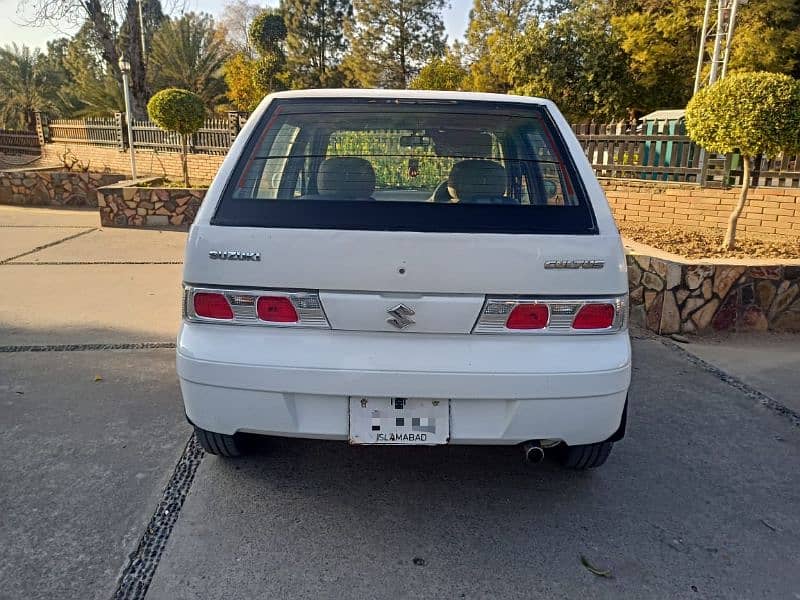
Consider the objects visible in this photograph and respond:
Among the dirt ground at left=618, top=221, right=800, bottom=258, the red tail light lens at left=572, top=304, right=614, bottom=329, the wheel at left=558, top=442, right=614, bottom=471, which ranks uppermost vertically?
the red tail light lens at left=572, top=304, right=614, bottom=329

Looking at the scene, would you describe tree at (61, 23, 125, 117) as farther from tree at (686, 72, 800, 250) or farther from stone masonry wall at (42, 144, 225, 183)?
tree at (686, 72, 800, 250)

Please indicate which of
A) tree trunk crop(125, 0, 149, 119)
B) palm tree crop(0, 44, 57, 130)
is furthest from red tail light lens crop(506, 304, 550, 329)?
palm tree crop(0, 44, 57, 130)

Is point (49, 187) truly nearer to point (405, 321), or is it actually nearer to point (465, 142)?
point (465, 142)

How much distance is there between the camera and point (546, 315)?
87.4 inches

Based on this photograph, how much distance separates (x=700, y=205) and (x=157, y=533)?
7.72m

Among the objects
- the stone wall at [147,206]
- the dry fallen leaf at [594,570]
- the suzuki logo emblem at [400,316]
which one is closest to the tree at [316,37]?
the stone wall at [147,206]

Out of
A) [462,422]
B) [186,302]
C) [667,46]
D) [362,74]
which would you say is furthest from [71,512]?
[362,74]

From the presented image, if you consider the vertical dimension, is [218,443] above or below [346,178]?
below

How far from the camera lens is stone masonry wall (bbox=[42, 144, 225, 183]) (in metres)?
15.8

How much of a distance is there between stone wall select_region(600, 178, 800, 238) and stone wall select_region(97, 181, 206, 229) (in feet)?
20.9

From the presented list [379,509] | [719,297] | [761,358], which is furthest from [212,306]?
[719,297]

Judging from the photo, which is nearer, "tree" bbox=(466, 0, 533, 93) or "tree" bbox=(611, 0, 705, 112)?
"tree" bbox=(611, 0, 705, 112)

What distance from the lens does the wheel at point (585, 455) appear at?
2676 mm

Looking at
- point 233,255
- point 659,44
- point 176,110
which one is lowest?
point 233,255
